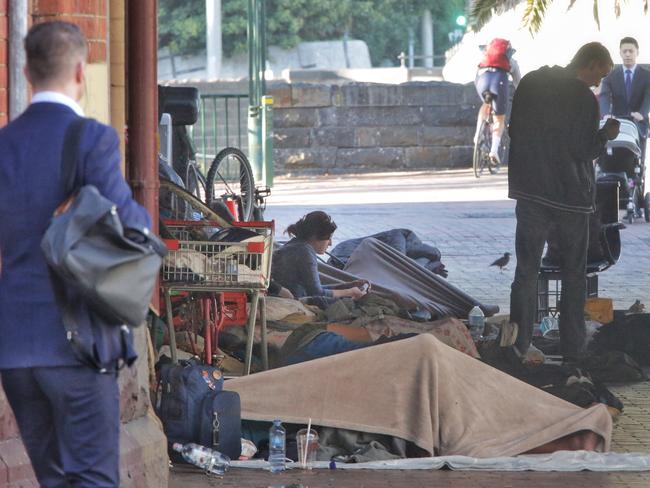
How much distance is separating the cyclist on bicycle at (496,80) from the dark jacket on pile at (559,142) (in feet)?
49.5

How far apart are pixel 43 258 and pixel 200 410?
8.99 ft

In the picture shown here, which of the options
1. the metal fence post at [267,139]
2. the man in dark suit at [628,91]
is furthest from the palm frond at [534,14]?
the metal fence post at [267,139]

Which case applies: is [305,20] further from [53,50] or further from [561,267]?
[53,50]

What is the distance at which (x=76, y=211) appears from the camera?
3789 millimetres

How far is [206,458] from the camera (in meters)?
6.42

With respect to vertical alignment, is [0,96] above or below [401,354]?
above

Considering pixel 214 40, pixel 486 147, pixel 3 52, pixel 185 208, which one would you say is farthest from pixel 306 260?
pixel 214 40

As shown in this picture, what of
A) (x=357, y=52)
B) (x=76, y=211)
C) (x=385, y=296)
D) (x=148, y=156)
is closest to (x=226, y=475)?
(x=148, y=156)

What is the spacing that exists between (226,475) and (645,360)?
12.7ft

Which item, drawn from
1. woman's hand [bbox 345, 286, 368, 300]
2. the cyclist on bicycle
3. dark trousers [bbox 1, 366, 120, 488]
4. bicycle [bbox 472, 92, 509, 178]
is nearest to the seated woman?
woman's hand [bbox 345, 286, 368, 300]

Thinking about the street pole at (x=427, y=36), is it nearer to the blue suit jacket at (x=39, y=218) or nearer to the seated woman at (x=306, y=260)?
the seated woman at (x=306, y=260)

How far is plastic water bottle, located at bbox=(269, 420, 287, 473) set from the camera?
6.48 metres

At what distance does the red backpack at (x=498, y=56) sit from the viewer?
955 inches

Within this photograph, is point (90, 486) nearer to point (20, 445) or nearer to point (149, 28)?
point (20, 445)
